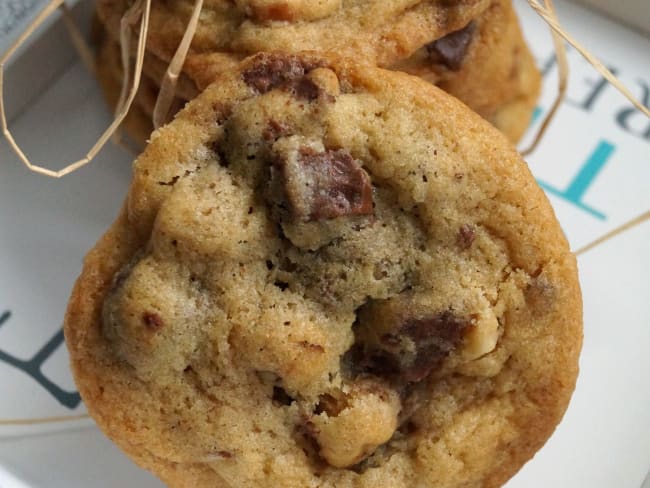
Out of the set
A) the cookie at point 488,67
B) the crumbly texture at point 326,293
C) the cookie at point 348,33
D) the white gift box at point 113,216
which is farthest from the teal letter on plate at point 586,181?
the crumbly texture at point 326,293

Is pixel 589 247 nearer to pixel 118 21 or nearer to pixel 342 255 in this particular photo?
pixel 342 255

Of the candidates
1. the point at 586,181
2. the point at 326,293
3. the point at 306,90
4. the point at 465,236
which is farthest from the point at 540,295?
the point at 586,181

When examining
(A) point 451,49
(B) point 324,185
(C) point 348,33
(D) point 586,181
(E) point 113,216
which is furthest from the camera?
(D) point 586,181

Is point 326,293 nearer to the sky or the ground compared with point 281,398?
Result: nearer to the sky

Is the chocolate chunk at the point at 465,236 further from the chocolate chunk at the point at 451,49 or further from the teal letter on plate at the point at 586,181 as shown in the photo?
the teal letter on plate at the point at 586,181

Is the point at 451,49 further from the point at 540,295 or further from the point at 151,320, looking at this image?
the point at 151,320

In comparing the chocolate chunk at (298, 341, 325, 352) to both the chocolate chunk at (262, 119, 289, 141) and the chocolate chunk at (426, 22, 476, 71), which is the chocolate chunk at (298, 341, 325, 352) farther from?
the chocolate chunk at (426, 22, 476, 71)

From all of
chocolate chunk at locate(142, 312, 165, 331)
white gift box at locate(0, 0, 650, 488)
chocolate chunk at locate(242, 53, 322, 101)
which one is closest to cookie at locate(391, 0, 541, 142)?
white gift box at locate(0, 0, 650, 488)

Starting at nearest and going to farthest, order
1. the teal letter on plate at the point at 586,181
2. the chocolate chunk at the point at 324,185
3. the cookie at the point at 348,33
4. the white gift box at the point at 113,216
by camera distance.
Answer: the chocolate chunk at the point at 324,185 < the cookie at the point at 348,33 < the white gift box at the point at 113,216 < the teal letter on plate at the point at 586,181
